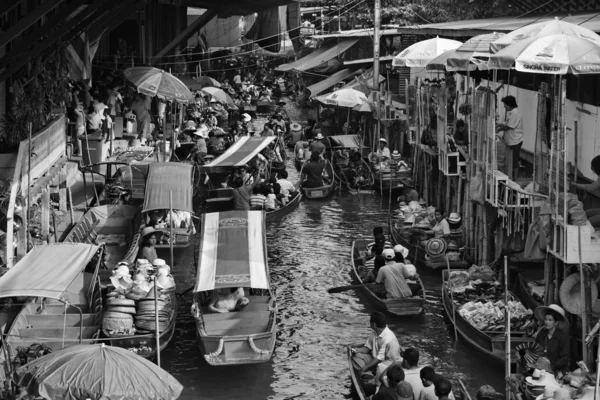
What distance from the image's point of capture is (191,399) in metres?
15.9

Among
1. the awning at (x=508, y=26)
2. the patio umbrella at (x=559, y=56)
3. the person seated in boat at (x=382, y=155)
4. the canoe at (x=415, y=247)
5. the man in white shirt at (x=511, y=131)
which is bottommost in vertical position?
the canoe at (x=415, y=247)

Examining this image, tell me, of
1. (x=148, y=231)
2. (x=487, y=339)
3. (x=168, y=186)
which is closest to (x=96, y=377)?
(x=487, y=339)

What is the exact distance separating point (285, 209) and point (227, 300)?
36.0 feet

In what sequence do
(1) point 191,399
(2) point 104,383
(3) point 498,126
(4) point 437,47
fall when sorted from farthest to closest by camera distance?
(4) point 437,47 → (3) point 498,126 → (1) point 191,399 → (2) point 104,383

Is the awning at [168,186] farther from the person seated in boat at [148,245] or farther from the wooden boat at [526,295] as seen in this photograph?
the wooden boat at [526,295]

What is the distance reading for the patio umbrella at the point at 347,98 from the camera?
3512 centimetres

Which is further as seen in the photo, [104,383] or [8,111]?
[8,111]

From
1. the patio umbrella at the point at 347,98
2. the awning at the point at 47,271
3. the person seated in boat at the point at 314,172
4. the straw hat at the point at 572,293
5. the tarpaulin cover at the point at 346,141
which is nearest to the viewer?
the straw hat at the point at 572,293

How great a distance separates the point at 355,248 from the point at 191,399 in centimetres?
789

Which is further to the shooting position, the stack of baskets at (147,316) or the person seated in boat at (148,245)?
the person seated in boat at (148,245)

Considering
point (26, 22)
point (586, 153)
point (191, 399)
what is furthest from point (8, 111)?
point (586, 153)

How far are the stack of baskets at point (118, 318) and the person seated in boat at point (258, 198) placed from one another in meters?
10.7

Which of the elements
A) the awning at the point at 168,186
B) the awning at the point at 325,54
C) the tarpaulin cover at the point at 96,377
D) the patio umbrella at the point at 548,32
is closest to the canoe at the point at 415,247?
the awning at the point at 168,186

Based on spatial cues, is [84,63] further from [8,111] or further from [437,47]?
[437,47]
